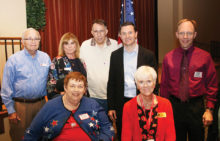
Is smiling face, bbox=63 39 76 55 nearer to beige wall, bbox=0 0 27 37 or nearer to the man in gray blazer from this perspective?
the man in gray blazer

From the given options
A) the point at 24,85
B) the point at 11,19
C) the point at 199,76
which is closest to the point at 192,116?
the point at 199,76

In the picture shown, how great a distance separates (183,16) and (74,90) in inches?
322

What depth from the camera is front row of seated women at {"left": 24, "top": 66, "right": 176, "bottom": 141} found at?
2.02 metres

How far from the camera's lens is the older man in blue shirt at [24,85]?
2719 mm

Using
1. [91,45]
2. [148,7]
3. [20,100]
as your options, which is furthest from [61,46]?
[148,7]

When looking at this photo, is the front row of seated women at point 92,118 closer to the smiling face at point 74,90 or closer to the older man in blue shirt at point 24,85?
the smiling face at point 74,90

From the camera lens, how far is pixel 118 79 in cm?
254

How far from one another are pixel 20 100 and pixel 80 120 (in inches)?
41.0

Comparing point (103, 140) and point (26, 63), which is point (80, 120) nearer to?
point (103, 140)

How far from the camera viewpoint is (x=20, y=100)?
2.77m

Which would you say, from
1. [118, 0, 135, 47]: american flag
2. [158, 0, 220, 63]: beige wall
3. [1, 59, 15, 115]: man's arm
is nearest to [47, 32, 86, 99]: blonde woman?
[1, 59, 15, 115]: man's arm

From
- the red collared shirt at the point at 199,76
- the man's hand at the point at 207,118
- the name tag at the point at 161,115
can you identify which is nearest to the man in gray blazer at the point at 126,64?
the red collared shirt at the point at 199,76

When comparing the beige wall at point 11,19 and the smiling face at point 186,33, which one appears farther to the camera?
the beige wall at point 11,19

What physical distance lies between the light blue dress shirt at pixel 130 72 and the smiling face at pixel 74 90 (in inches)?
23.7
